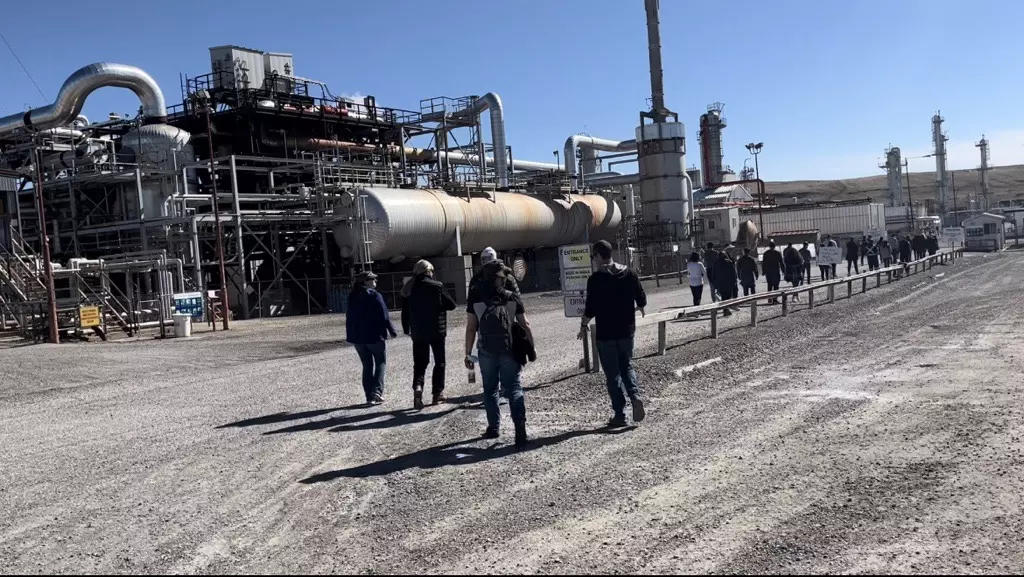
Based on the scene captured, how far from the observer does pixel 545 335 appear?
61.8ft

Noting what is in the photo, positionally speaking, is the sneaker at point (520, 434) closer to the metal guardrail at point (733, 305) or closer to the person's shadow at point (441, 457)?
the person's shadow at point (441, 457)

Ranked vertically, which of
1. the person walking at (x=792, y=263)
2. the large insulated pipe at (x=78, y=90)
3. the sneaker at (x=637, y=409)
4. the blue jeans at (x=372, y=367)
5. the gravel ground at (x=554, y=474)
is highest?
the large insulated pipe at (x=78, y=90)

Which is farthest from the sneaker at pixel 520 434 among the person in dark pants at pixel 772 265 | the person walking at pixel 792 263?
the person walking at pixel 792 263

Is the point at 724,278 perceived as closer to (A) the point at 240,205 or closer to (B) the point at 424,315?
(B) the point at 424,315

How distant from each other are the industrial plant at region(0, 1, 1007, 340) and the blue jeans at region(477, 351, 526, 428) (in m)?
16.7

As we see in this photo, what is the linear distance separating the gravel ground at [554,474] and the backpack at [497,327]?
882 millimetres

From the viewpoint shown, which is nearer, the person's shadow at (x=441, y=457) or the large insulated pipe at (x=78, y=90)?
the person's shadow at (x=441, y=457)

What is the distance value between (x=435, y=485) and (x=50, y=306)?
18104mm

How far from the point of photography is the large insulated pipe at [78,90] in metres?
31.5

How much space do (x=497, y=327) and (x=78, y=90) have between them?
2940 centimetres

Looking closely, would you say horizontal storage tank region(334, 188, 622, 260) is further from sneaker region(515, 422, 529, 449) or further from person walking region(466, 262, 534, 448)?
sneaker region(515, 422, 529, 449)

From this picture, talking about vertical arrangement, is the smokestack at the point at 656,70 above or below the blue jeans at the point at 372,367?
above

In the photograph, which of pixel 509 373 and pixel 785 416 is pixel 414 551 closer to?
pixel 509 373

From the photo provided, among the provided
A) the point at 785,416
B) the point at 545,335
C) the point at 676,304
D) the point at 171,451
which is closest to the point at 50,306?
the point at 545,335
